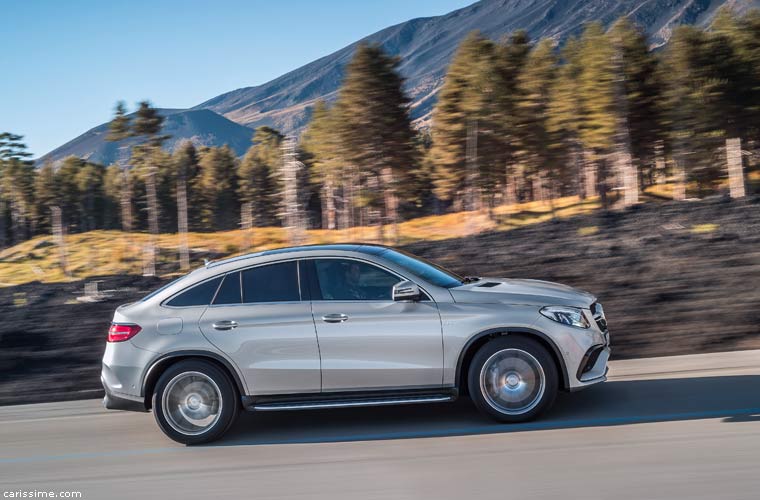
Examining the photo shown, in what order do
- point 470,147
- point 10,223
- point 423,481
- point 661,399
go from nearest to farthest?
point 423,481 → point 661,399 → point 470,147 → point 10,223

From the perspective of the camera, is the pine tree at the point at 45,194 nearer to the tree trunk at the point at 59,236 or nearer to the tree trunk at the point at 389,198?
the tree trunk at the point at 59,236

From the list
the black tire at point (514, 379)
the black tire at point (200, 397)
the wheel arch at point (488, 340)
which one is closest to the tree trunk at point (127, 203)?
the black tire at point (200, 397)

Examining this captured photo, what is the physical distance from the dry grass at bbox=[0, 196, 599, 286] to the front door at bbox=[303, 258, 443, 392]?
59.4 metres

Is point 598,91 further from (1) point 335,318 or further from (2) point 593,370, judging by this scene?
(1) point 335,318

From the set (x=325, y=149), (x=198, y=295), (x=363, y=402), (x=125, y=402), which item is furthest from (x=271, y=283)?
(x=325, y=149)

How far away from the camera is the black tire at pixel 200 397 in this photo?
6.68m

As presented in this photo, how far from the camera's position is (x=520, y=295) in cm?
655

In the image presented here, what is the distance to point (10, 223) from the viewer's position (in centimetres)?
11431

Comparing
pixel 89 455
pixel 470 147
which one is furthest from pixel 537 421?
pixel 470 147

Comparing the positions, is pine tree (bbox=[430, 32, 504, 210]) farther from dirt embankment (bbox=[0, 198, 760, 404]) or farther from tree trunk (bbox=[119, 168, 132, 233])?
tree trunk (bbox=[119, 168, 132, 233])

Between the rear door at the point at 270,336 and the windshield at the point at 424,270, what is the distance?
91 cm

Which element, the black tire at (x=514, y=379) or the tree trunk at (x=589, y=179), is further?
the tree trunk at (x=589, y=179)

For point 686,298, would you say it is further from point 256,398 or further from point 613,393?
point 256,398

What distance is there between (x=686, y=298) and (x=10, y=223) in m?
119
